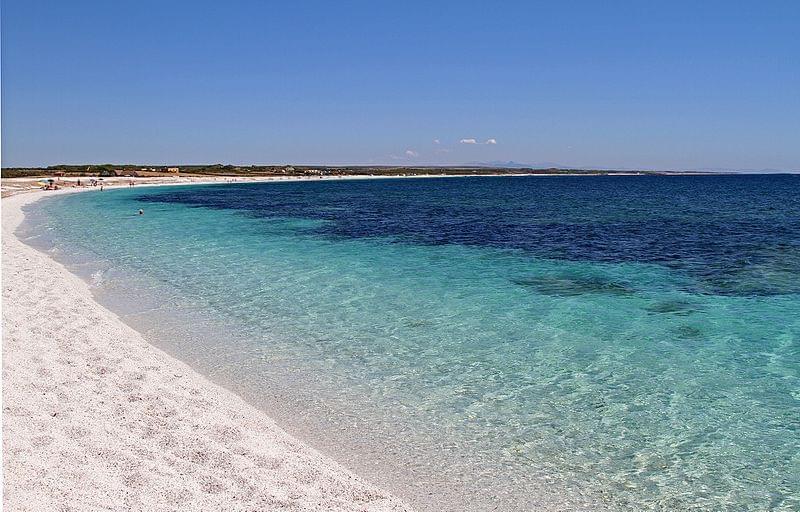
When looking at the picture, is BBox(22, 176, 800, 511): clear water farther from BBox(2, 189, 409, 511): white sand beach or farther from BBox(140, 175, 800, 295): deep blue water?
BBox(2, 189, 409, 511): white sand beach

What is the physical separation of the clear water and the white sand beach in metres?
0.70

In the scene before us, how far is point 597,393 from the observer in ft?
31.2

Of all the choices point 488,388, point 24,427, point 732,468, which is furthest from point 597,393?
point 24,427

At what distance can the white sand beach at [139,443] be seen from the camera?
582 cm

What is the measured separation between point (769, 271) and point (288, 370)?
1872cm

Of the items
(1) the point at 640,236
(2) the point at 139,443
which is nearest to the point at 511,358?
(2) the point at 139,443

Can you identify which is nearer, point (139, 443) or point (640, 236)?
point (139, 443)

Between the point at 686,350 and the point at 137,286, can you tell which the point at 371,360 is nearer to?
the point at 686,350

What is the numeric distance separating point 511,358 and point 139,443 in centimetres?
709

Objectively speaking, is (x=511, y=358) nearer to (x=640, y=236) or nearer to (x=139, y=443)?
(x=139, y=443)

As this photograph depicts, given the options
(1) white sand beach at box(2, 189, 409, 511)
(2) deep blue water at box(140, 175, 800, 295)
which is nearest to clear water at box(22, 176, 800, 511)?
(2) deep blue water at box(140, 175, 800, 295)

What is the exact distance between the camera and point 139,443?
6.96m

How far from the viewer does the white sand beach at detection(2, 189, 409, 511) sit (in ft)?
19.1

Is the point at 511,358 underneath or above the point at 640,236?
underneath
